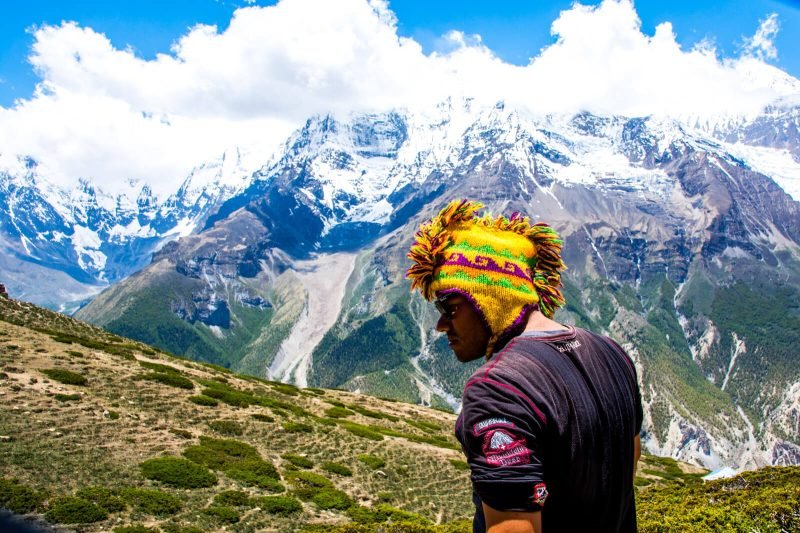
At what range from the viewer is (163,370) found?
38.6 m

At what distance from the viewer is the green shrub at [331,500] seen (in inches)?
904

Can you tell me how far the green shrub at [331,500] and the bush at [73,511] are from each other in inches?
351

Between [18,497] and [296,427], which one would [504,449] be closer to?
[18,497]

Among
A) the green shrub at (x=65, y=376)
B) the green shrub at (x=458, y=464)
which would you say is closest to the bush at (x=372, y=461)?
the green shrub at (x=458, y=464)

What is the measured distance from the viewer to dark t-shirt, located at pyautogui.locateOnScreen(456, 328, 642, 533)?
12.1 feet

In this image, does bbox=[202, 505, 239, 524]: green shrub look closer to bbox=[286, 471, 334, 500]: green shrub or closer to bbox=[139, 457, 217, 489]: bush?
bbox=[139, 457, 217, 489]: bush

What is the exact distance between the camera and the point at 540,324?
187 inches

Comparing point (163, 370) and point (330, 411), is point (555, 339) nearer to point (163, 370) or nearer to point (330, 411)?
point (163, 370)

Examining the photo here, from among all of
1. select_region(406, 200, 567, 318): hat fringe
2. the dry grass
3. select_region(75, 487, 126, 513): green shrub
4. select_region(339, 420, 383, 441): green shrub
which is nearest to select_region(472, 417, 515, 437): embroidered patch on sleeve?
select_region(406, 200, 567, 318): hat fringe

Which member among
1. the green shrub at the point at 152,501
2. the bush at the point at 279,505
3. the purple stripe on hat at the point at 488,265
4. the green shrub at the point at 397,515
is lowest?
the green shrub at the point at 397,515

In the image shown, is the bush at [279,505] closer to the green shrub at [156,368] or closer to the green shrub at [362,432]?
the green shrub at [362,432]

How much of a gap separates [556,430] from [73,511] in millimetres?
17659

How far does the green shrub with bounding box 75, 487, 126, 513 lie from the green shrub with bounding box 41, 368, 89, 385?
44.8ft

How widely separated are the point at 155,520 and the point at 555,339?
17831 millimetres
